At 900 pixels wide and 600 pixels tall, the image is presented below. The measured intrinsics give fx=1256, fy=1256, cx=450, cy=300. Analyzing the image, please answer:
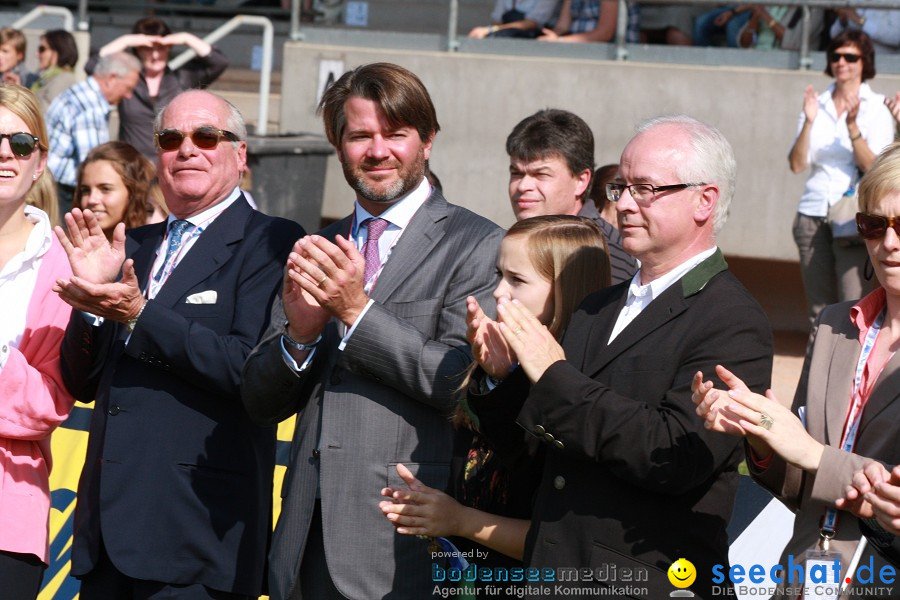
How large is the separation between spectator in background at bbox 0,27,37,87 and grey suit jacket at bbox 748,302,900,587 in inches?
389

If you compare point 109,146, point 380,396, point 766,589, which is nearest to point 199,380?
point 380,396

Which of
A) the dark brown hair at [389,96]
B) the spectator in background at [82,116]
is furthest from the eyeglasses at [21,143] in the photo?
the spectator in background at [82,116]

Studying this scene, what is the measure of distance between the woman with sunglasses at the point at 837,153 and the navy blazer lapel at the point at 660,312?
547cm

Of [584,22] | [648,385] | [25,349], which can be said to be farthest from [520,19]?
[648,385]

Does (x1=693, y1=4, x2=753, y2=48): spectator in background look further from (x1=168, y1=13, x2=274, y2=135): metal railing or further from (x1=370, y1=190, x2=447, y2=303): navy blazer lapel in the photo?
(x1=370, y1=190, x2=447, y2=303): navy blazer lapel

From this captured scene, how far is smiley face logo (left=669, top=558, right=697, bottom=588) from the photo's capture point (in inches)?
124

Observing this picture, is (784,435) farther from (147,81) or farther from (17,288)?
(147,81)

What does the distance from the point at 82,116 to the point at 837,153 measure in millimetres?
5748

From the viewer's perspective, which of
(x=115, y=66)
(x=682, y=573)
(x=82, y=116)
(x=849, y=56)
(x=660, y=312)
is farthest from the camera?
(x=115, y=66)

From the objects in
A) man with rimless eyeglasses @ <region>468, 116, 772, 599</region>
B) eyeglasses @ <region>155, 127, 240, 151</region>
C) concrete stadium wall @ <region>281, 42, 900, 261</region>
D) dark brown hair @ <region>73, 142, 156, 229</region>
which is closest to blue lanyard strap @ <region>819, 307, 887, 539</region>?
man with rimless eyeglasses @ <region>468, 116, 772, 599</region>

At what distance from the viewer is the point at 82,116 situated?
32.6 ft

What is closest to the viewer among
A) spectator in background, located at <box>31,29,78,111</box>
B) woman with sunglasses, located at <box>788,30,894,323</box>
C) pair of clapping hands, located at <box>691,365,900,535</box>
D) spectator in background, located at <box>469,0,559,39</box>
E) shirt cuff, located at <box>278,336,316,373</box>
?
pair of clapping hands, located at <box>691,365,900,535</box>

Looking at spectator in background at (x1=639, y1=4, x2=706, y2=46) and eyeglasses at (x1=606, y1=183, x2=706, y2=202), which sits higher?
spectator in background at (x1=639, y1=4, x2=706, y2=46)

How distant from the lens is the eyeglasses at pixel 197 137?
4.26 meters
